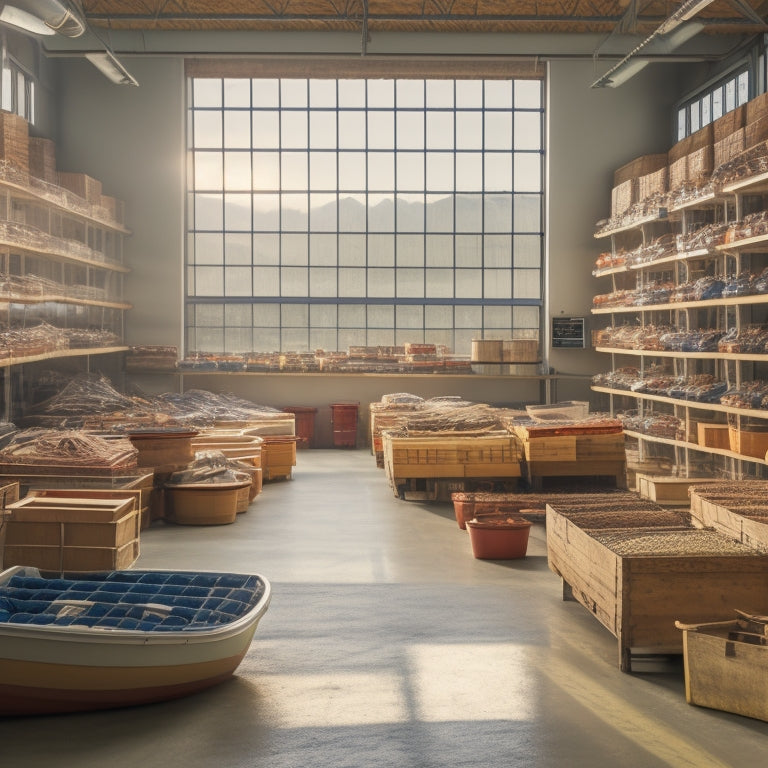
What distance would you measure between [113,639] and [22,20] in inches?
369

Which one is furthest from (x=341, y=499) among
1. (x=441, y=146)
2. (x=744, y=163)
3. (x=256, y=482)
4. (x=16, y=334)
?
(x=441, y=146)

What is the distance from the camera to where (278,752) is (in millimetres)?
4637

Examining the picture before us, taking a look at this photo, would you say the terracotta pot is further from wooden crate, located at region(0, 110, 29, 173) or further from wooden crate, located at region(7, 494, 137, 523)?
wooden crate, located at region(0, 110, 29, 173)

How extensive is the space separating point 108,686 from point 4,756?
62cm

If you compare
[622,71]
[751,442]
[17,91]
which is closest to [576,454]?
[751,442]

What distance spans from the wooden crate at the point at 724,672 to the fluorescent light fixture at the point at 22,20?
33.4 feet

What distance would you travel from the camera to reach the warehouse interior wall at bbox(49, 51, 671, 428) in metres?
20.2

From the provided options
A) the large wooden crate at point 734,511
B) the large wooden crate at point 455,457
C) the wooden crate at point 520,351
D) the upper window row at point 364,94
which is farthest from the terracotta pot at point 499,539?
the upper window row at point 364,94

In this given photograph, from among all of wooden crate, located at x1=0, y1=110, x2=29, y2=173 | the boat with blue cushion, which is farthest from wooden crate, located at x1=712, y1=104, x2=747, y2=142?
the boat with blue cushion

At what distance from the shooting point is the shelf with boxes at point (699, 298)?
39.5 ft

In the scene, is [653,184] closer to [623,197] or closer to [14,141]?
[623,197]

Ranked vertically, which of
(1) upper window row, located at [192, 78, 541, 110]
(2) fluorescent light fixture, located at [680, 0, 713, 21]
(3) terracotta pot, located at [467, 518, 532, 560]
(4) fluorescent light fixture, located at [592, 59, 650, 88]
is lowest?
(3) terracotta pot, located at [467, 518, 532, 560]

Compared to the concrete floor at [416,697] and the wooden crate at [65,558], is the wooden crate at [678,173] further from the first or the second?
the wooden crate at [65,558]

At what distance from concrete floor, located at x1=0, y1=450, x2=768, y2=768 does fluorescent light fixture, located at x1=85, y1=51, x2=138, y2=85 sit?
32.2 ft
